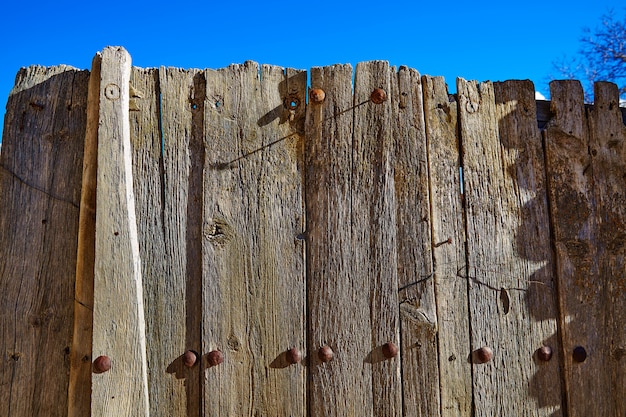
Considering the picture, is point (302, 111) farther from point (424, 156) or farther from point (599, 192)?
point (599, 192)

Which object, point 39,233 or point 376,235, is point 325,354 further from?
point 39,233

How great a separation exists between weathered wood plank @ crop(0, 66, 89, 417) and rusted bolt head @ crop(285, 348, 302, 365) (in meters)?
0.72

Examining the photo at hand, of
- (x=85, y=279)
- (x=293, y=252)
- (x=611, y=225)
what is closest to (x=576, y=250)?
(x=611, y=225)

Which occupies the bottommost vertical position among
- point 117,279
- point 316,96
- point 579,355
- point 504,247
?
point 579,355

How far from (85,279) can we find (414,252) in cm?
112

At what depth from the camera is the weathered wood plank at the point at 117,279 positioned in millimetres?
1991

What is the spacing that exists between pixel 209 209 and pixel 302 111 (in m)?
0.48

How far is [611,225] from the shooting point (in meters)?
2.34

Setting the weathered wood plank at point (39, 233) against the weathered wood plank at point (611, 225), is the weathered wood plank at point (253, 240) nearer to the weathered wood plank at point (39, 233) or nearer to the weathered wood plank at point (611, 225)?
the weathered wood plank at point (39, 233)

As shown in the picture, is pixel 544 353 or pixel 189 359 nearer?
pixel 189 359

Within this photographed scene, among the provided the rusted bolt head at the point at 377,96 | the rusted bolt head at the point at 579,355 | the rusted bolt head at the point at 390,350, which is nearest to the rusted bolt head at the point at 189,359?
the rusted bolt head at the point at 390,350

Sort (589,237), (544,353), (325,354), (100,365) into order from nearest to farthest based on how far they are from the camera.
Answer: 1. (100,365)
2. (325,354)
3. (544,353)
4. (589,237)

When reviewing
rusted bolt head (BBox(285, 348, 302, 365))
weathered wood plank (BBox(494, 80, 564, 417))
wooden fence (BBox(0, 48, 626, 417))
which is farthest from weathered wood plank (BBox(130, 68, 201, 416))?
weathered wood plank (BBox(494, 80, 564, 417))

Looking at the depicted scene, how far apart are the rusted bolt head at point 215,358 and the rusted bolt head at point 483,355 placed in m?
0.89
